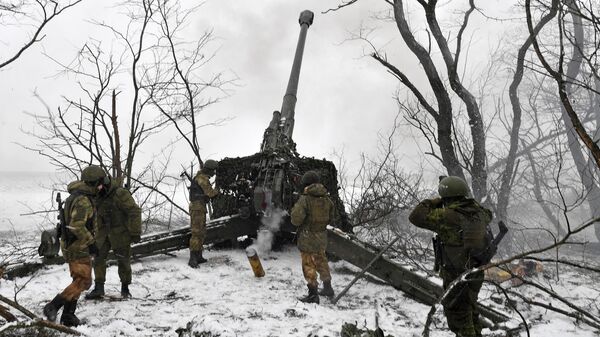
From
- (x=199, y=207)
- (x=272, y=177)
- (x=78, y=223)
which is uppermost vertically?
(x=272, y=177)

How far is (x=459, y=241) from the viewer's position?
14.2 ft

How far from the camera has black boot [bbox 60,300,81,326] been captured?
4.35 metres

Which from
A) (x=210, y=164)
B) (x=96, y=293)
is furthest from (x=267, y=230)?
(x=96, y=293)

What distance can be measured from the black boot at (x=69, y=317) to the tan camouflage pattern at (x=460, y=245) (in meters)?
3.87

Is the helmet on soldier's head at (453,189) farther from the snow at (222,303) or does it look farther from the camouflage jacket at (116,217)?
the camouflage jacket at (116,217)

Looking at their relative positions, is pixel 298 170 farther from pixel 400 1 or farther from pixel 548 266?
pixel 548 266

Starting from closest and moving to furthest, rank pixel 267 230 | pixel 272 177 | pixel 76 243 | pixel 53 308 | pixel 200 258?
pixel 53 308
pixel 76 243
pixel 200 258
pixel 272 177
pixel 267 230

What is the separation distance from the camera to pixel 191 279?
21.6 ft

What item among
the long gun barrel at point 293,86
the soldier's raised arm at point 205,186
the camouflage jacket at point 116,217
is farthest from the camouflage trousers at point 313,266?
the long gun barrel at point 293,86

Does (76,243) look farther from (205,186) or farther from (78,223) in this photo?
(205,186)

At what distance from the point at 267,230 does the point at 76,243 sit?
433 cm

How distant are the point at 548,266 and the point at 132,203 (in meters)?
10.6

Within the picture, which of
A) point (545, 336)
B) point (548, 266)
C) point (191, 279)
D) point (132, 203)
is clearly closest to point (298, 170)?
point (191, 279)

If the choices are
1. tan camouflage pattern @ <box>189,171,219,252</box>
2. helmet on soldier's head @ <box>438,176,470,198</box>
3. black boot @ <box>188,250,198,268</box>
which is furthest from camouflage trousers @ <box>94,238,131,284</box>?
helmet on soldier's head @ <box>438,176,470,198</box>
